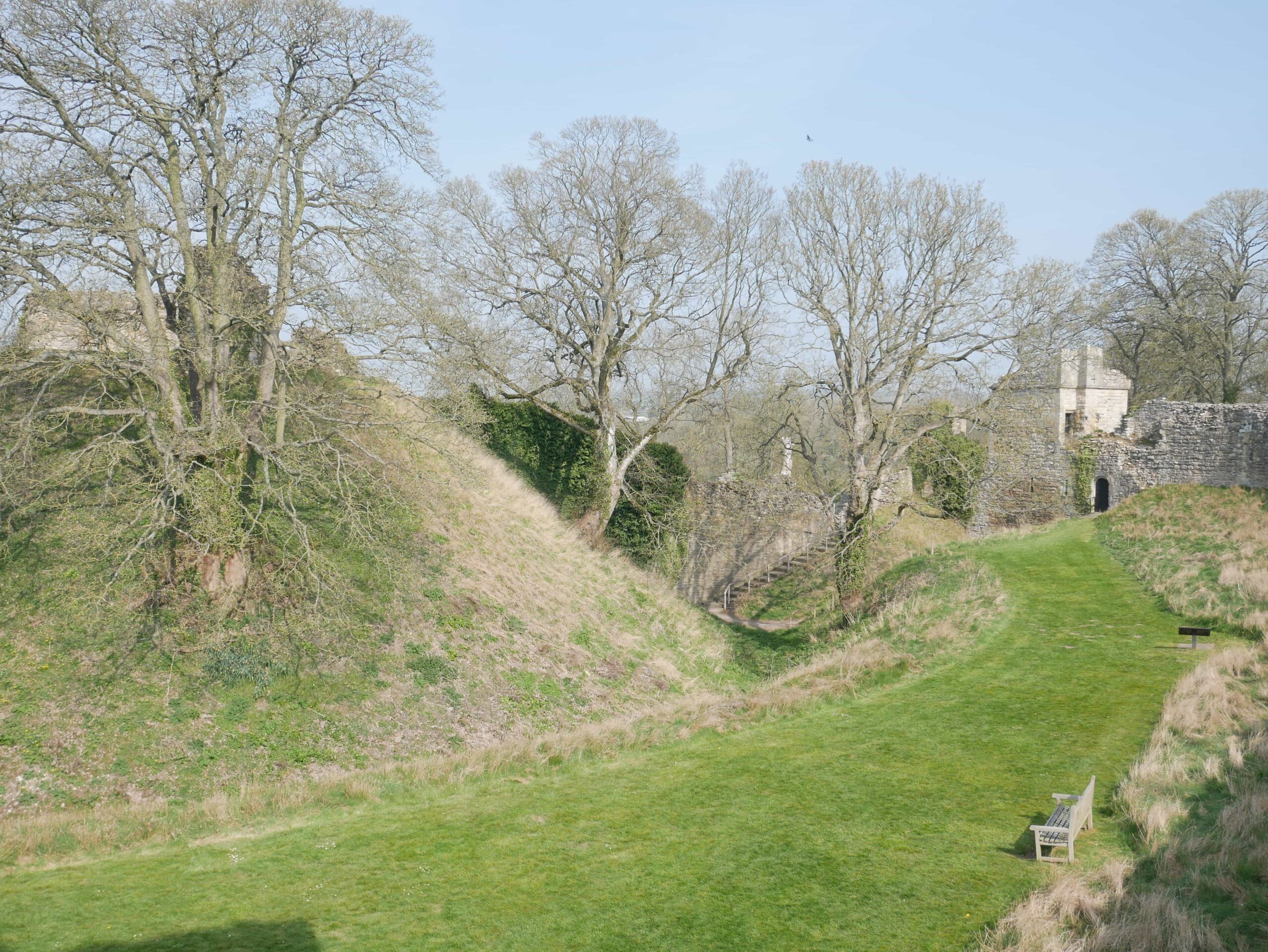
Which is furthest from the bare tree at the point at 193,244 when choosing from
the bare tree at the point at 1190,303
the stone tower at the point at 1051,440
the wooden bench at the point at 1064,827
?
the bare tree at the point at 1190,303

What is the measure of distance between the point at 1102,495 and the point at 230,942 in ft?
92.6

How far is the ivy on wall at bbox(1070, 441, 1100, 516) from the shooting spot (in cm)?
2881

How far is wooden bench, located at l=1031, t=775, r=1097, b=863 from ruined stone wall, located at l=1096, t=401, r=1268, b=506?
1880 cm

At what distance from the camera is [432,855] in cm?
966

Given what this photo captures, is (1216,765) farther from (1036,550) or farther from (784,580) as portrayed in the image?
(784,580)

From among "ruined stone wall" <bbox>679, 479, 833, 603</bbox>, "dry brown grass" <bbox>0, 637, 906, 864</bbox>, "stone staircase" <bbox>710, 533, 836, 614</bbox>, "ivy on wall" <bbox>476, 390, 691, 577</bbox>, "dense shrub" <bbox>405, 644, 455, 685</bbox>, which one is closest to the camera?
"dry brown grass" <bbox>0, 637, 906, 864</bbox>

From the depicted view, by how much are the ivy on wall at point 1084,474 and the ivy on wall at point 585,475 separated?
12.6 meters

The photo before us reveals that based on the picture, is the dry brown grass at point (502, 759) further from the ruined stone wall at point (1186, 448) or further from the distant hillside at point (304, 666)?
the ruined stone wall at point (1186, 448)

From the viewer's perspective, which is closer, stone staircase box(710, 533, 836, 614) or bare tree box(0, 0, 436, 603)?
bare tree box(0, 0, 436, 603)

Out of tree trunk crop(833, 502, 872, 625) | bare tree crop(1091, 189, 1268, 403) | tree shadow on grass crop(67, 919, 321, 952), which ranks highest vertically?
bare tree crop(1091, 189, 1268, 403)

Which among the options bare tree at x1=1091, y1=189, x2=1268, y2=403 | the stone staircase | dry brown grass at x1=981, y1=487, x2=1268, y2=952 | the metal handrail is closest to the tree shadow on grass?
dry brown grass at x1=981, y1=487, x2=1268, y2=952

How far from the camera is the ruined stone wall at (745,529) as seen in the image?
2922 cm

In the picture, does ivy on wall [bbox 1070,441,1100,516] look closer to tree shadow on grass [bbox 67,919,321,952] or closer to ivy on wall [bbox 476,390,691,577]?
ivy on wall [bbox 476,390,691,577]

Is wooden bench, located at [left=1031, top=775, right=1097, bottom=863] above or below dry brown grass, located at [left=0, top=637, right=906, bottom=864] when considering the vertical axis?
above
